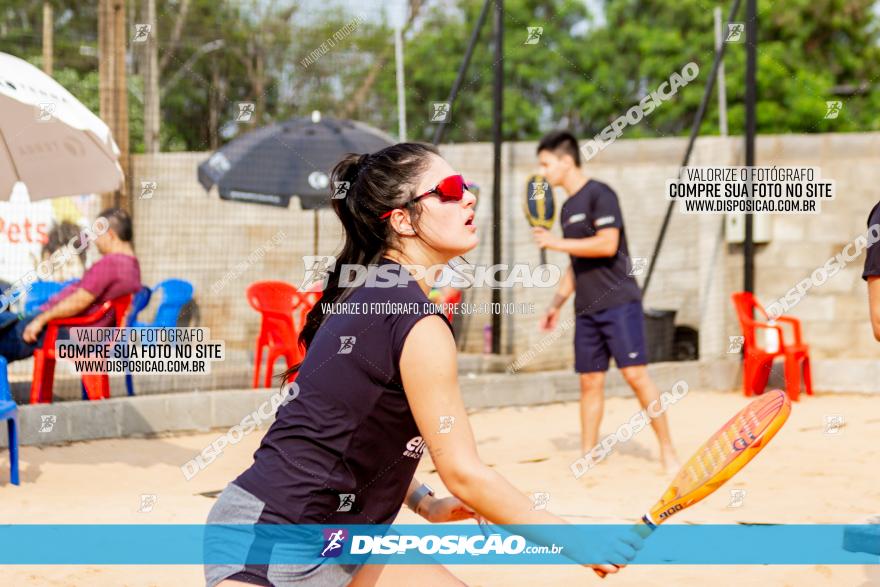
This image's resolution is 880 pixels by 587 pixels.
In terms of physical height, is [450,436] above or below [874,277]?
below

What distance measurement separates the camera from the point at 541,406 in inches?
387

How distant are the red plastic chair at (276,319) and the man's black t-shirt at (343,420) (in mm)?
6496

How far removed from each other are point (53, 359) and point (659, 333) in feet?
19.1

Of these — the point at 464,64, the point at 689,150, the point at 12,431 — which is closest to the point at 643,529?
the point at 12,431

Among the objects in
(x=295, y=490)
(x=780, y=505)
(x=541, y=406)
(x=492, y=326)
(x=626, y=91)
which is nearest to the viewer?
(x=295, y=490)

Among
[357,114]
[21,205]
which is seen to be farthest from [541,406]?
[21,205]

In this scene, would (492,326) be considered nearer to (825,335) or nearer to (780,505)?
(825,335)

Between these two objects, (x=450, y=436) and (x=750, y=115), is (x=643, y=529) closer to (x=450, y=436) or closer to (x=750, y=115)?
(x=450, y=436)

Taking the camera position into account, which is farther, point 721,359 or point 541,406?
point 721,359

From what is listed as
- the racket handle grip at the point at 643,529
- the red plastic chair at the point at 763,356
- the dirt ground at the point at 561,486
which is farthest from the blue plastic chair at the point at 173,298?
the racket handle grip at the point at 643,529

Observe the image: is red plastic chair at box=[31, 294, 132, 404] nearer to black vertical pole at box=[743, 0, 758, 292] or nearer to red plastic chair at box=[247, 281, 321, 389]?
red plastic chair at box=[247, 281, 321, 389]

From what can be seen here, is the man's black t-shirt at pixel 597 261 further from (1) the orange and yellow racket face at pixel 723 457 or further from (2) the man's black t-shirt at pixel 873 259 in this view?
(1) the orange and yellow racket face at pixel 723 457

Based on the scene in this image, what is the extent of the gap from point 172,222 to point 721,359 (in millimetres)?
5453

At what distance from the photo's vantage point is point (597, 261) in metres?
6.92
